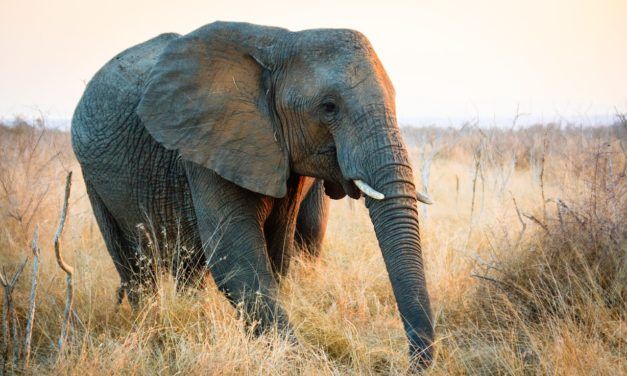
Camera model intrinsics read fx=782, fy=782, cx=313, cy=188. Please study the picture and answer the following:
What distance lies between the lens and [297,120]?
4.91m

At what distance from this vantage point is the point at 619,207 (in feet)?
19.0

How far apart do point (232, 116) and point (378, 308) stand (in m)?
2.11

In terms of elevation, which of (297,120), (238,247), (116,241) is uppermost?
(297,120)

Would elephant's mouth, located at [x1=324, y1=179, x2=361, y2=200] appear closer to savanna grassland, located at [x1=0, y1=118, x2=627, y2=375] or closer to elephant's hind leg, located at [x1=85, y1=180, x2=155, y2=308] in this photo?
savanna grassland, located at [x1=0, y1=118, x2=627, y2=375]

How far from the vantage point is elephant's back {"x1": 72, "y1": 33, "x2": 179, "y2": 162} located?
5844mm

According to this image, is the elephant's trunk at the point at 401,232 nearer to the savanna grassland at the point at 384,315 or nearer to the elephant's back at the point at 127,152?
the savanna grassland at the point at 384,315

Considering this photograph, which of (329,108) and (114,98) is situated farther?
(114,98)

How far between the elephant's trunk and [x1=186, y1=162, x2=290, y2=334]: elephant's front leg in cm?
93

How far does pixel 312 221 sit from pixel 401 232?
2.58 m

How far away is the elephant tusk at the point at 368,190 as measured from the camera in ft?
14.3

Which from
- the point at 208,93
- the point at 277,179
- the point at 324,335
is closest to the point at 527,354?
the point at 324,335

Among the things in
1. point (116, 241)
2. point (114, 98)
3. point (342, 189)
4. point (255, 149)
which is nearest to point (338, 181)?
point (342, 189)

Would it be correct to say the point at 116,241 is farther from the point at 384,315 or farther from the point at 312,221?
the point at 384,315

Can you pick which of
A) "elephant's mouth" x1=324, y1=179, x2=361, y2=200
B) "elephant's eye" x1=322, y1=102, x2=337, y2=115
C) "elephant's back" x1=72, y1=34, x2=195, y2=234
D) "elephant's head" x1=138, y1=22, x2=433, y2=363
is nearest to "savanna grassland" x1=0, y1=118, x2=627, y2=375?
"elephant's back" x1=72, y1=34, x2=195, y2=234
